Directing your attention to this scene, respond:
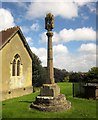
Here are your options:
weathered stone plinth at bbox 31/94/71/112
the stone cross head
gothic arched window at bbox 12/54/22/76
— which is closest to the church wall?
gothic arched window at bbox 12/54/22/76

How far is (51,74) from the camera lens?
1794cm

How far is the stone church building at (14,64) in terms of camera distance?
23.4 meters

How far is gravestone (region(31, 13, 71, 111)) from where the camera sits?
1646cm

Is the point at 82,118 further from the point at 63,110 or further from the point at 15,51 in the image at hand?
the point at 15,51

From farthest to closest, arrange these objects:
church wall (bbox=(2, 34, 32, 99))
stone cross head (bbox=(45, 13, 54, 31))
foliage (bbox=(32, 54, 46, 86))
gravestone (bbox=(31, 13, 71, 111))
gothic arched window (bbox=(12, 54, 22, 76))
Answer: foliage (bbox=(32, 54, 46, 86)) → gothic arched window (bbox=(12, 54, 22, 76)) → church wall (bbox=(2, 34, 32, 99)) → stone cross head (bbox=(45, 13, 54, 31)) → gravestone (bbox=(31, 13, 71, 111))

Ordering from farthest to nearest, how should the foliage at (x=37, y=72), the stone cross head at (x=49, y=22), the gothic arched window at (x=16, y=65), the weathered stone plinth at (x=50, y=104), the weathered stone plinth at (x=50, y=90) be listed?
the foliage at (x=37, y=72)
the gothic arched window at (x=16, y=65)
the stone cross head at (x=49, y=22)
the weathered stone plinth at (x=50, y=90)
the weathered stone plinth at (x=50, y=104)

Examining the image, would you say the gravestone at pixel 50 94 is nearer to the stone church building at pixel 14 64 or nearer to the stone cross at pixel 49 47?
the stone cross at pixel 49 47

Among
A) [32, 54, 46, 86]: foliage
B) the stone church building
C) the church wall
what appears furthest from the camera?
[32, 54, 46, 86]: foliage

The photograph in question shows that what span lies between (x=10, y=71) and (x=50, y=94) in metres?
8.63

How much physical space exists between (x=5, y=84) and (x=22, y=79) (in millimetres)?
3956

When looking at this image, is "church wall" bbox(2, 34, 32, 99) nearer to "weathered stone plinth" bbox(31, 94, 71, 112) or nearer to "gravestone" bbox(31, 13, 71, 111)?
"gravestone" bbox(31, 13, 71, 111)

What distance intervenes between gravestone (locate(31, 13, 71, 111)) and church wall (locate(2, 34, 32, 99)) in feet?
23.3

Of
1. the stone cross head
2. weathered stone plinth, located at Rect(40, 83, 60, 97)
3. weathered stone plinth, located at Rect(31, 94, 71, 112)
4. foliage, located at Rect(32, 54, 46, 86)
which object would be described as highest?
the stone cross head

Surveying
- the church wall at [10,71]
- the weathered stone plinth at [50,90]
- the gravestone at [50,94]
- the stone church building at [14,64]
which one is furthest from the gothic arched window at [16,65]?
the weathered stone plinth at [50,90]
